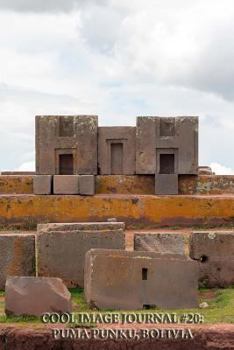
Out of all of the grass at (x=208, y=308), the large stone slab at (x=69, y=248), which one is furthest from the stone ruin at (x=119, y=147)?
the grass at (x=208, y=308)

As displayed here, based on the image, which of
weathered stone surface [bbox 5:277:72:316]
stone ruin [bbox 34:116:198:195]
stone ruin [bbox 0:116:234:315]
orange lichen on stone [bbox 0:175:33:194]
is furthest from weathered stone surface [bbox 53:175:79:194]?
weathered stone surface [bbox 5:277:72:316]

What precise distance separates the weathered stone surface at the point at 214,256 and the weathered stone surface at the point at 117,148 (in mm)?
8139

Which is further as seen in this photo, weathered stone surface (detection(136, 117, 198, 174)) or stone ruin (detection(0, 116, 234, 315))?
weathered stone surface (detection(136, 117, 198, 174))

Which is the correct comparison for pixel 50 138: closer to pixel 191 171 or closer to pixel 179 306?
pixel 191 171

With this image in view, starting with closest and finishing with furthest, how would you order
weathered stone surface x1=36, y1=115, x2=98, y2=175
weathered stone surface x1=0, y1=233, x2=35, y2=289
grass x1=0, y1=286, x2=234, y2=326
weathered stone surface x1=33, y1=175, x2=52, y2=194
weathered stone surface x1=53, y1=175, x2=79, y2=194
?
grass x1=0, y1=286, x2=234, y2=326 < weathered stone surface x1=0, y1=233, x2=35, y2=289 < weathered stone surface x1=53, y1=175, x2=79, y2=194 < weathered stone surface x1=33, y1=175, x2=52, y2=194 < weathered stone surface x1=36, y1=115, x2=98, y2=175

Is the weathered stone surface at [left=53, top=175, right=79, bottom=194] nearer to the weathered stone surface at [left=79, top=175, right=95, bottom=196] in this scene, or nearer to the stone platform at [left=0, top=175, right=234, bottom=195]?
the weathered stone surface at [left=79, top=175, right=95, bottom=196]

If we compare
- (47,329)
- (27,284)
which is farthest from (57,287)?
(47,329)

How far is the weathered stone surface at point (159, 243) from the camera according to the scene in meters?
11.7

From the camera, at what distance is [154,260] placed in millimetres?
9992

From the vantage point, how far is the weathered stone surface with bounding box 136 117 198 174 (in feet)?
63.2

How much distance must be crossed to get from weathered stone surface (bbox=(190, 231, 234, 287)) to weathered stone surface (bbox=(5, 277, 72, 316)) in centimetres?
308

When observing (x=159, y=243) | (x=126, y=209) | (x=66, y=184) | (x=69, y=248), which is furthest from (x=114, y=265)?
(x=66, y=184)

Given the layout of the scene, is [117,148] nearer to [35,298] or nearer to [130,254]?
[130,254]

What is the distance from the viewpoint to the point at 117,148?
19.7m
